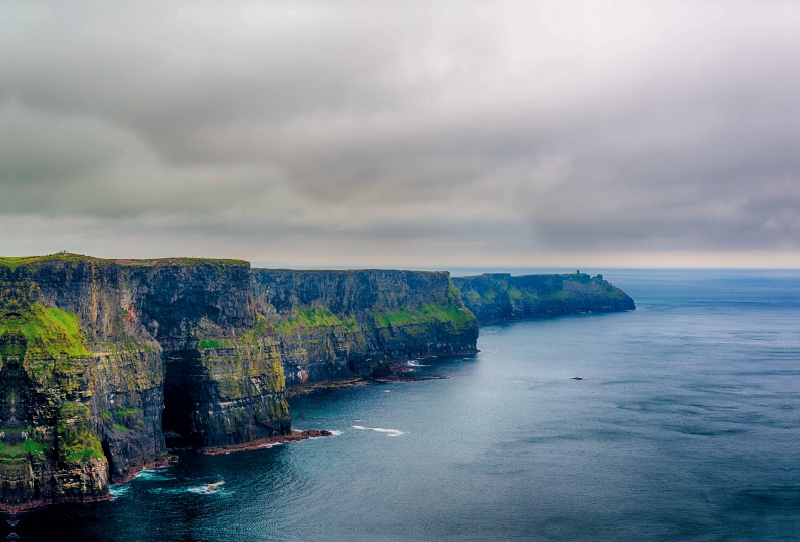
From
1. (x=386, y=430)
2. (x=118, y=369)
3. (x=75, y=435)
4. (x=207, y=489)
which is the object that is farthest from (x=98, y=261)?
(x=386, y=430)

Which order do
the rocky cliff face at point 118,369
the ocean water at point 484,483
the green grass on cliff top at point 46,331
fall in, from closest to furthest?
the ocean water at point 484,483 < the rocky cliff face at point 118,369 < the green grass on cliff top at point 46,331

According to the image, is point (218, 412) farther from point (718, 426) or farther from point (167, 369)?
point (718, 426)

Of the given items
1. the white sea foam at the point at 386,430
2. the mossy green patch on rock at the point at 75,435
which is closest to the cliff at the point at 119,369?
the mossy green patch on rock at the point at 75,435

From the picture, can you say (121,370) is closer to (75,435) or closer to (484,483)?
(75,435)

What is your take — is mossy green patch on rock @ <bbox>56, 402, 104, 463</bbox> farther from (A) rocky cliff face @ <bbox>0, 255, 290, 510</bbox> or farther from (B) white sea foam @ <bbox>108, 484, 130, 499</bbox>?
(B) white sea foam @ <bbox>108, 484, 130, 499</bbox>

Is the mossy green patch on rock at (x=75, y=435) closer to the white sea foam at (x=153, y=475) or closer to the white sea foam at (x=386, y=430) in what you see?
the white sea foam at (x=153, y=475)
